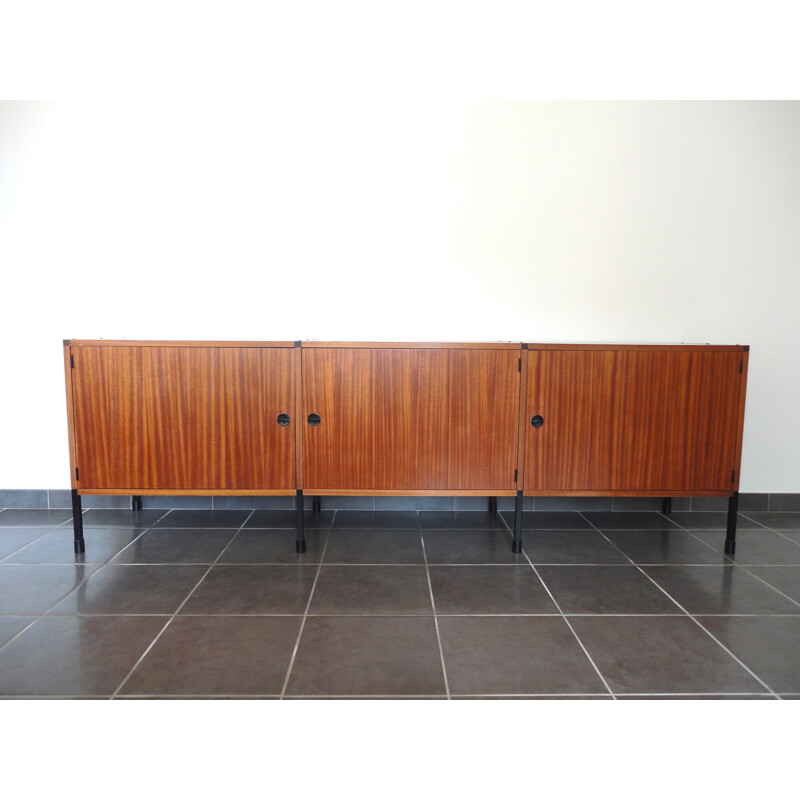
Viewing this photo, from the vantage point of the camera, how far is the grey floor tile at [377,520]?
297 centimetres

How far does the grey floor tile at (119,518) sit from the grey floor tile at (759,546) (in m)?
2.68

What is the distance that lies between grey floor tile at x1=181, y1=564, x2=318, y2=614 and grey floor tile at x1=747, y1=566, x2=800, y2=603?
1765 mm

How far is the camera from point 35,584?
2.27 meters

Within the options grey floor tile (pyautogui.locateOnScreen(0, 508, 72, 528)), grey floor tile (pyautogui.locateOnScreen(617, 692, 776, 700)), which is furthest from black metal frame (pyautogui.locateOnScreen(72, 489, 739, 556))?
grey floor tile (pyautogui.locateOnScreen(617, 692, 776, 700))

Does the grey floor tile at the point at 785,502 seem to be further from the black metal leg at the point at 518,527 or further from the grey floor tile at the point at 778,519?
the black metal leg at the point at 518,527

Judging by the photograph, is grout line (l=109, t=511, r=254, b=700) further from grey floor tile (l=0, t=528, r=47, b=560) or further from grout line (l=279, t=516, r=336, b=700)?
grey floor tile (l=0, t=528, r=47, b=560)

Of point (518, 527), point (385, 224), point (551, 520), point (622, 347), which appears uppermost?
point (385, 224)

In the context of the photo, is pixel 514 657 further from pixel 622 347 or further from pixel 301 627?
pixel 622 347

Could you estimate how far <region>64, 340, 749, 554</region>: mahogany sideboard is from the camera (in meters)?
2.57

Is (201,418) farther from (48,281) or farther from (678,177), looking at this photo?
(678,177)

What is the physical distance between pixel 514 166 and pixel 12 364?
9.06 ft

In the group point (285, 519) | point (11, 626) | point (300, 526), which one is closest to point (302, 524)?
point (300, 526)

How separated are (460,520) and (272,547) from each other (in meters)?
0.97

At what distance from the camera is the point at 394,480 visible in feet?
8.70
